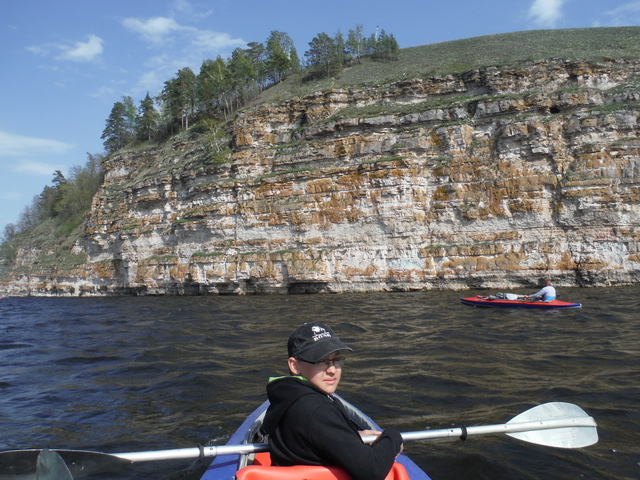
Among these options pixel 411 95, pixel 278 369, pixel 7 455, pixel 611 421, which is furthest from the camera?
pixel 411 95

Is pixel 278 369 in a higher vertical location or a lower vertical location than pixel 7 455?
lower

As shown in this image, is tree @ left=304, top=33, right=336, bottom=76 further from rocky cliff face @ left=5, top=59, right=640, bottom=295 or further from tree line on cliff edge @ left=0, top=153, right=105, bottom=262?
tree line on cliff edge @ left=0, top=153, right=105, bottom=262

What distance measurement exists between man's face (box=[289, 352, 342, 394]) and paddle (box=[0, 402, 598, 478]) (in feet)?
2.43

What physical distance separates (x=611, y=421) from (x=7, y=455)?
6.50 m

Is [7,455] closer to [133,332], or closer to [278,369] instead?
[278,369]

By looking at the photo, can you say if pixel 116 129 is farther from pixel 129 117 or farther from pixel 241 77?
pixel 241 77

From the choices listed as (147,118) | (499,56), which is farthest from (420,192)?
(147,118)

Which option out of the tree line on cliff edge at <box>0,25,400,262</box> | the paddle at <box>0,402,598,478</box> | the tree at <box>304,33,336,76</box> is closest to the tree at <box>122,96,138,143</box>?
the tree line on cliff edge at <box>0,25,400,262</box>

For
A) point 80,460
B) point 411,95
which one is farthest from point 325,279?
point 80,460

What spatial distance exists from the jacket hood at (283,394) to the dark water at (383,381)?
255 cm

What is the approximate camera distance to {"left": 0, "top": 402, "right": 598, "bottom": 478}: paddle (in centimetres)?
334

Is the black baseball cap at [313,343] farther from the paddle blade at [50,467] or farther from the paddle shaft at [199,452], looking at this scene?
the paddle blade at [50,467]

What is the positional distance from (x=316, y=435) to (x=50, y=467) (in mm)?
2054

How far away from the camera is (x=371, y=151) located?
24.7 m
